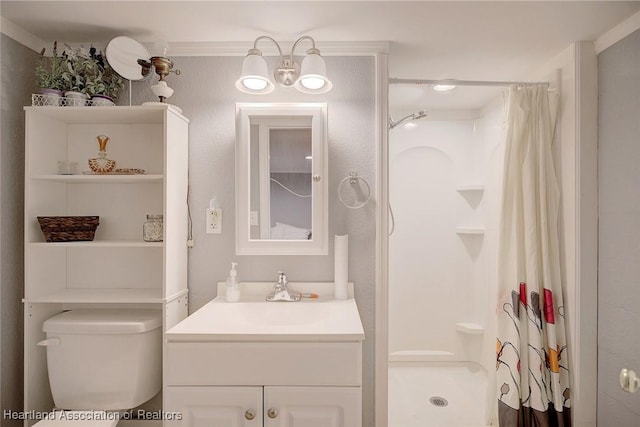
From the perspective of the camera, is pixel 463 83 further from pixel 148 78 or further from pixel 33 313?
pixel 33 313

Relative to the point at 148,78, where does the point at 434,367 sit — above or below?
below

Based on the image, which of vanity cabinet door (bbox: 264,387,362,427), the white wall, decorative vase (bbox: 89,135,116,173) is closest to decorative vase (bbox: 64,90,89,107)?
decorative vase (bbox: 89,135,116,173)

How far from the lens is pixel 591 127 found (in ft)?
6.00

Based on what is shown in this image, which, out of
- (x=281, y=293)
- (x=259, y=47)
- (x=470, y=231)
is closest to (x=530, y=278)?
(x=470, y=231)

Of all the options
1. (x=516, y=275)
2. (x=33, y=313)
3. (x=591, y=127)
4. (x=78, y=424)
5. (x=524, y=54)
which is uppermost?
(x=524, y=54)

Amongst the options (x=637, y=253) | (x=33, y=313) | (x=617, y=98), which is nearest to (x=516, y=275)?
(x=637, y=253)

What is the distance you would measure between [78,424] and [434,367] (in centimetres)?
242

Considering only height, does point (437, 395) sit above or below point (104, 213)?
below

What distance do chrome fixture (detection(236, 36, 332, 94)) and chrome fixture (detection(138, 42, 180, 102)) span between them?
0.37m

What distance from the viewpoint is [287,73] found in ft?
5.83

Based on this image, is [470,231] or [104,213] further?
[470,231]

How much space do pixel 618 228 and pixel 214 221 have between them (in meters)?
1.99

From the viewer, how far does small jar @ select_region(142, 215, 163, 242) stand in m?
1.75

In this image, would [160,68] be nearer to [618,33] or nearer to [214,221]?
[214,221]
